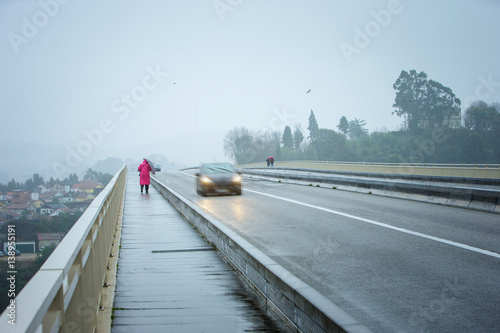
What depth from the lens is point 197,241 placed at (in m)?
9.96

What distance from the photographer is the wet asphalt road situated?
4883 millimetres

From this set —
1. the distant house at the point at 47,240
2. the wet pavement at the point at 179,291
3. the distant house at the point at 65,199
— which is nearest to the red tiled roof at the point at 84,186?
the distant house at the point at 65,199

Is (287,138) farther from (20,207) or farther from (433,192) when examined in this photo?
(20,207)

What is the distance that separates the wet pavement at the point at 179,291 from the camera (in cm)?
496

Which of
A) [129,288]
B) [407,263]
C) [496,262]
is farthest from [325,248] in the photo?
[129,288]

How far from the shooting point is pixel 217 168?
2220cm

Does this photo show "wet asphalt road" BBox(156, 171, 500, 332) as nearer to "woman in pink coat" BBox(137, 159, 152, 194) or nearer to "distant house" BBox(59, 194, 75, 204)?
"distant house" BBox(59, 194, 75, 204)

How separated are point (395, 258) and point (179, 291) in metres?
3.53

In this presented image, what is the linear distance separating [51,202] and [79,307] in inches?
449

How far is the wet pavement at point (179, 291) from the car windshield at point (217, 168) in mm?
11406

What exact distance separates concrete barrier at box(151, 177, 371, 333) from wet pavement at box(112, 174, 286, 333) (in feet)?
0.56

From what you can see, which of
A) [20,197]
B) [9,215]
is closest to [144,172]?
[20,197]

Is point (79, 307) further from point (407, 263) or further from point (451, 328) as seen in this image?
point (407, 263)

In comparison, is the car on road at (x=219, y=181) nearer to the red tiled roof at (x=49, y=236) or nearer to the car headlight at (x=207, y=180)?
the car headlight at (x=207, y=180)
